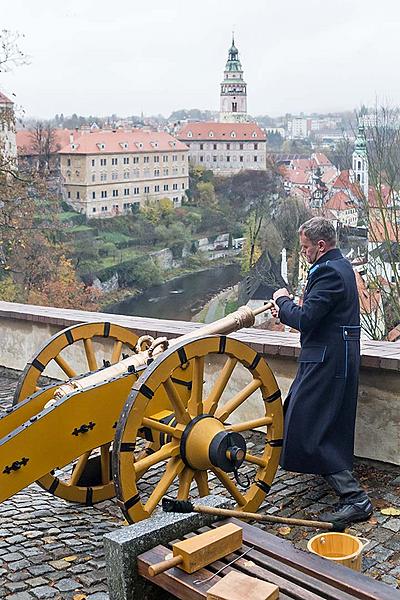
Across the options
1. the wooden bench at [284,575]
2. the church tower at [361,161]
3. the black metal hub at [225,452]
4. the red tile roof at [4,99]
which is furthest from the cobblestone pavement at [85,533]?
the red tile roof at [4,99]

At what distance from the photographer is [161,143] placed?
80375 mm

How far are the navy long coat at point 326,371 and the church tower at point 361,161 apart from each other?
14.4 metres

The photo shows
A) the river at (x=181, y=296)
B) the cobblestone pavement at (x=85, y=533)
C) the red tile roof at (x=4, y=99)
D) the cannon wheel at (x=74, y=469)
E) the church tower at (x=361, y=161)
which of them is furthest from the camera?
the river at (x=181, y=296)

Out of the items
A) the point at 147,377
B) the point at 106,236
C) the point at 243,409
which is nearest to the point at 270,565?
the point at 147,377

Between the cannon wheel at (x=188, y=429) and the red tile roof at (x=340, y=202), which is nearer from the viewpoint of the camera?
the cannon wheel at (x=188, y=429)

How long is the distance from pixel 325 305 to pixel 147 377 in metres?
0.98

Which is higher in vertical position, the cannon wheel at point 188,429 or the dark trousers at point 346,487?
the cannon wheel at point 188,429

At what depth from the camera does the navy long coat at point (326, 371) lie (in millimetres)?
3941

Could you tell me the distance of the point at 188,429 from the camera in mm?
3609

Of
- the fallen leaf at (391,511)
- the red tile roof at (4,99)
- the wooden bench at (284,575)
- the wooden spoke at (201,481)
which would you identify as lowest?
the fallen leaf at (391,511)

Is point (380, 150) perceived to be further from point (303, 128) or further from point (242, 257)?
point (303, 128)

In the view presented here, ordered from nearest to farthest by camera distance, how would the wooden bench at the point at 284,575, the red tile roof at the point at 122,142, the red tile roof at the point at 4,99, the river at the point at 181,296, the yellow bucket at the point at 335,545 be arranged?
the wooden bench at the point at 284,575 → the yellow bucket at the point at 335,545 → the red tile roof at the point at 4,99 → the river at the point at 181,296 → the red tile roof at the point at 122,142

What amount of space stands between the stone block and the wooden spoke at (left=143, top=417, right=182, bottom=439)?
680 mm

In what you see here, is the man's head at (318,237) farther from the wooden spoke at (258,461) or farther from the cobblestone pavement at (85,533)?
the cobblestone pavement at (85,533)
